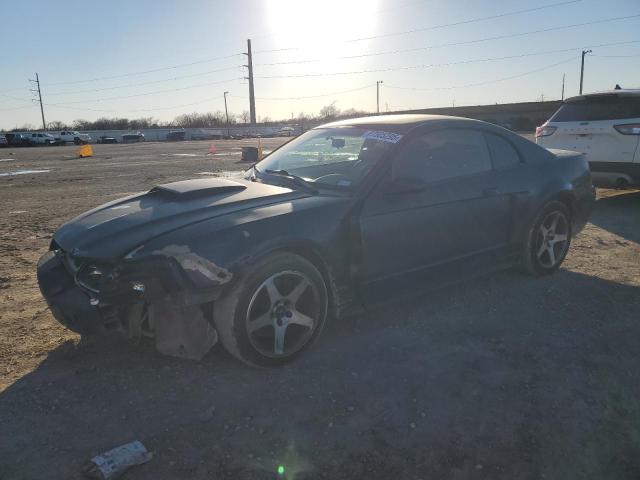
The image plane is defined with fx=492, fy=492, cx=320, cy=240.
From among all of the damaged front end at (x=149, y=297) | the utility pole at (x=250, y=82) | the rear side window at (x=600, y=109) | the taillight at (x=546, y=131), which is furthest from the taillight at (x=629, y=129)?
the utility pole at (x=250, y=82)

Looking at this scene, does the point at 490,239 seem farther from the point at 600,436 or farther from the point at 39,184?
the point at 39,184

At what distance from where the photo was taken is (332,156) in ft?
13.6

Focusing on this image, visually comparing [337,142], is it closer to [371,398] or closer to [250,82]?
[371,398]

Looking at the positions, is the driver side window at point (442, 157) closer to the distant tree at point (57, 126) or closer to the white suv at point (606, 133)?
the white suv at point (606, 133)

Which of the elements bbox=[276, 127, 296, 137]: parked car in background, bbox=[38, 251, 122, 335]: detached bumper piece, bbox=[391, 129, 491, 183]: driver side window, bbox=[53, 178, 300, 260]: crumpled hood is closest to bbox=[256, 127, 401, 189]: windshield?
bbox=[391, 129, 491, 183]: driver side window

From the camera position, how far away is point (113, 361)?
3.17 m

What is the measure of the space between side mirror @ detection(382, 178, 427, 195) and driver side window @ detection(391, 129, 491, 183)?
0.06 feet

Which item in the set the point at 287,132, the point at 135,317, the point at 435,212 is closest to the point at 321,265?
the point at 435,212

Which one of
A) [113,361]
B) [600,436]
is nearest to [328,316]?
[113,361]

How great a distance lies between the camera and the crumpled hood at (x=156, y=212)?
287 cm

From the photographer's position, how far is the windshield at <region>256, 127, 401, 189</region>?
3.61 meters

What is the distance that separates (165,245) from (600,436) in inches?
96.0

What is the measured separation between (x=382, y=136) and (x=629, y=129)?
16.8 feet

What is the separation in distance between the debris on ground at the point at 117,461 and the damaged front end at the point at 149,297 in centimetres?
70
